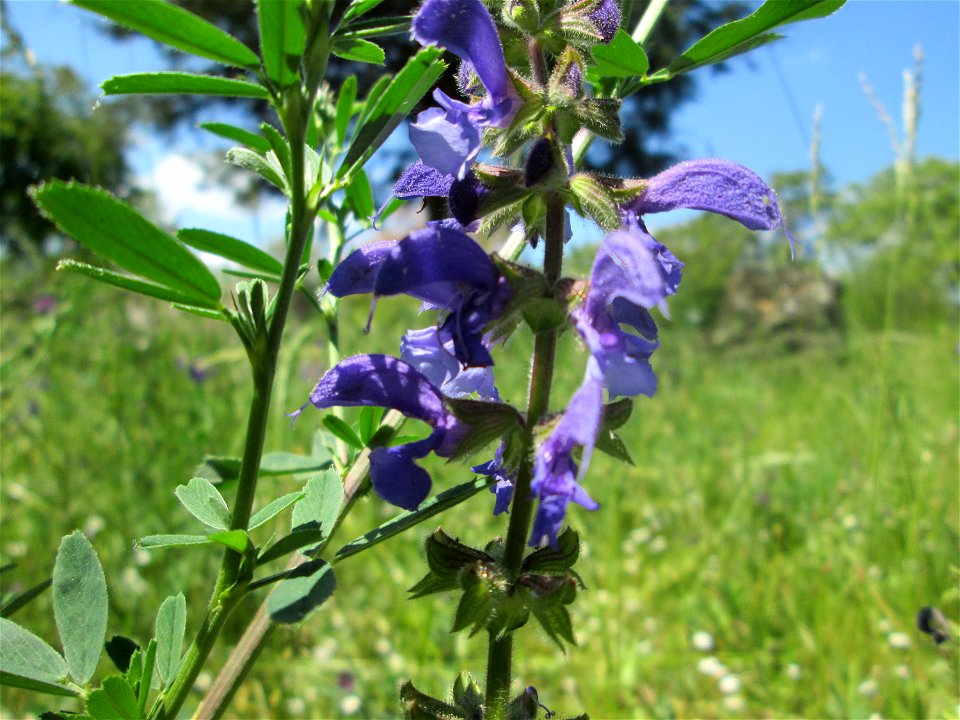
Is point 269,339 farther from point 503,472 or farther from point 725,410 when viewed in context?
point 725,410

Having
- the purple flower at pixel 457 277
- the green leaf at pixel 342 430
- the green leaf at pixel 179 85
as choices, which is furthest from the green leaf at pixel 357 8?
the green leaf at pixel 342 430

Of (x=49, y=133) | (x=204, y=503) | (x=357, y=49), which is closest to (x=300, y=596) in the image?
(x=204, y=503)

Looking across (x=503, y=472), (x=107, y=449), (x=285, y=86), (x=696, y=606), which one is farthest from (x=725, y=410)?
(x=285, y=86)

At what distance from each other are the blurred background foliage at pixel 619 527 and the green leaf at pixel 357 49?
→ 98cm

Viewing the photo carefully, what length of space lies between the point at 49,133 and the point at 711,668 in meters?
7.94

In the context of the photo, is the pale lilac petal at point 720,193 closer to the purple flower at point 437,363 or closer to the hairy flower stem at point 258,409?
the purple flower at point 437,363

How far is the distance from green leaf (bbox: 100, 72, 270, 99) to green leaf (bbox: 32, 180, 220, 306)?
151 millimetres

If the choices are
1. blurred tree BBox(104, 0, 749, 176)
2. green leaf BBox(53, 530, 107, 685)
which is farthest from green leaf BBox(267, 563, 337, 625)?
blurred tree BBox(104, 0, 749, 176)

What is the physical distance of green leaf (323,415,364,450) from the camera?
94cm

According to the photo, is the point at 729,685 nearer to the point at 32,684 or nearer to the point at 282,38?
the point at 32,684

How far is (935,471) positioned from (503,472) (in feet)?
9.04

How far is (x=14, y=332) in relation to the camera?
3832 mm

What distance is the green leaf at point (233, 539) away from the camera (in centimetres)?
68

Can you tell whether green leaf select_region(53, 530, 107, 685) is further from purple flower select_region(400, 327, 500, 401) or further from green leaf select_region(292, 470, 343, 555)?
purple flower select_region(400, 327, 500, 401)
